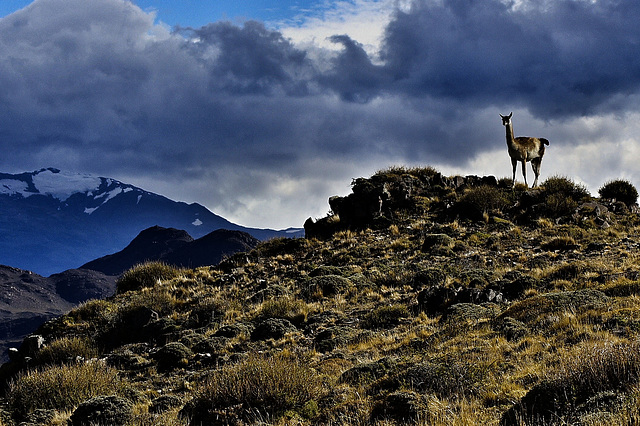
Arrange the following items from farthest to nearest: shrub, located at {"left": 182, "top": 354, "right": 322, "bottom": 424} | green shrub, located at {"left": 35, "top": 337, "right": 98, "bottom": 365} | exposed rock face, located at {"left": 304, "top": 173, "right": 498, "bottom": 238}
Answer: exposed rock face, located at {"left": 304, "top": 173, "right": 498, "bottom": 238} < green shrub, located at {"left": 35, "top": 337, "right": 98, "bottom": 365} < shrub, located at {"left": 182, "top": 354, "right": 322, "bottom": 424}

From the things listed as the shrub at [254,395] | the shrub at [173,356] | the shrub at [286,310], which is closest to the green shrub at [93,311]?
the shrub at [173,356]

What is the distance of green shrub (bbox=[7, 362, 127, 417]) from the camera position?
877 centimetres

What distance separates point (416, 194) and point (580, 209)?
26.5 feet

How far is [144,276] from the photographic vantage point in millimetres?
21344

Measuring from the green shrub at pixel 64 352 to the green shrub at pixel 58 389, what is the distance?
3.39 m

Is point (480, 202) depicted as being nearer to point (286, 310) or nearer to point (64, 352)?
point (286, 310)

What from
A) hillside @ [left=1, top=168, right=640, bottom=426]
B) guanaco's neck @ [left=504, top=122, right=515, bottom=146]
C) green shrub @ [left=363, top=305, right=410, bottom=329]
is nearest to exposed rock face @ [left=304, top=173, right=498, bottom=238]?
hillside @ [left=1, top=168, right=640, bottom=426]

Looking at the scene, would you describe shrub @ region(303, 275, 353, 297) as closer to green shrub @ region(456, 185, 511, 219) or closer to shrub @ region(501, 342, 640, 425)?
green shrub @ region(456, 185, 511, 219)

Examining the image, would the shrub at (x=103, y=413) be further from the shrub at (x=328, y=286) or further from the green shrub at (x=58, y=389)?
the shrub at (x=328, y=286)

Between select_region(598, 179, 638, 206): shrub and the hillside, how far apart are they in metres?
0.07

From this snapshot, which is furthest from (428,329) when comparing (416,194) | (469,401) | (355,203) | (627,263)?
(416,194)

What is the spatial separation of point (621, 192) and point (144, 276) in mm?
24344

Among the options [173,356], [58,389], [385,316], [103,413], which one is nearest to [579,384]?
[103,413]

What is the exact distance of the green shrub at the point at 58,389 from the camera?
28.8 feet
